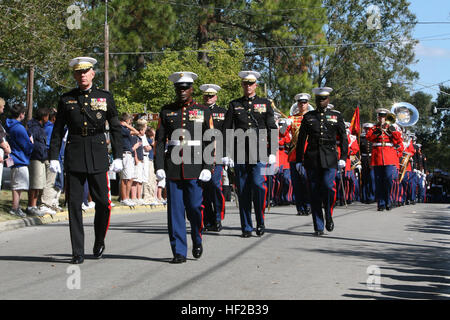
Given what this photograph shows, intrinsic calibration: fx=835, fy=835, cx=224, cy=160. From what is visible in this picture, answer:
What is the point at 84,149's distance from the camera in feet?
29.0

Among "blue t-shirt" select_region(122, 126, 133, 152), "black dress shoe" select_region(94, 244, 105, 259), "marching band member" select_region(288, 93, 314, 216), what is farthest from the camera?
"blue t-shirt" select_region(122, 126, 133, 152)

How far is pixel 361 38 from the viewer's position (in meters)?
52.5

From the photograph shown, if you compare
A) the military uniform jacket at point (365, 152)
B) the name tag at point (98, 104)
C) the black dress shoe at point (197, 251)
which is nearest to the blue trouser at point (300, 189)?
the military uniform jacket at point (365, 152)

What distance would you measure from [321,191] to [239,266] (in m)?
3.99

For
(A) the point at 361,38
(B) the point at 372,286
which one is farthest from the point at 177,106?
(A) the point at 361,38

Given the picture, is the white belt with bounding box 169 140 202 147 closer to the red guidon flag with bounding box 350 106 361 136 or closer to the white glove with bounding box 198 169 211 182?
the white glove with bounding box 198 169 211 182

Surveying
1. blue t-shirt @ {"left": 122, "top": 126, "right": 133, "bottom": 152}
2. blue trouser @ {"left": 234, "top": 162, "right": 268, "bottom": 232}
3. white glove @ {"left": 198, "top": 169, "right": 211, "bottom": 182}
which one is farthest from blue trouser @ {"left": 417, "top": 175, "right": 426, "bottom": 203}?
white glove @ {"left": 198, "top": 169, "right": 211, "bottom": 182}

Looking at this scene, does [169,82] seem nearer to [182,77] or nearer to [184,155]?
[182,77]

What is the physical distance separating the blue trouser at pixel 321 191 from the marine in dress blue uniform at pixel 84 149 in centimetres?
394

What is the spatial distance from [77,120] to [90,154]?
0.39 m

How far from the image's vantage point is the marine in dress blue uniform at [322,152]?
12.2 meters

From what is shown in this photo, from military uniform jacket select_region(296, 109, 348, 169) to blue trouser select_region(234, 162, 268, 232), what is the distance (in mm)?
1057

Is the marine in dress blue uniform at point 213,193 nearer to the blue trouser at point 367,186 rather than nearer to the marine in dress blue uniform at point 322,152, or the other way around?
the marine in dress blue uniform at point 322,152

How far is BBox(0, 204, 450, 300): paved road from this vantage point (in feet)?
23.1
